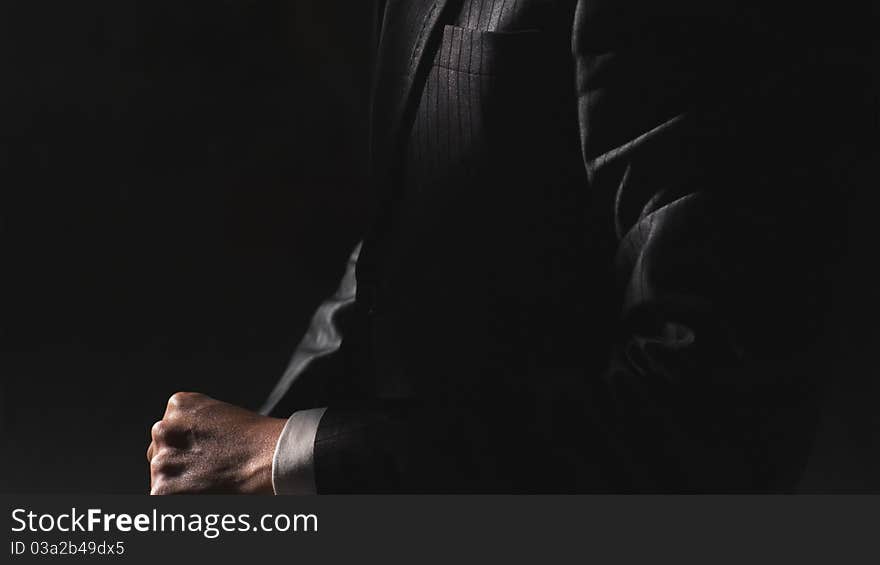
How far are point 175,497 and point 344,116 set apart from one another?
0.59m

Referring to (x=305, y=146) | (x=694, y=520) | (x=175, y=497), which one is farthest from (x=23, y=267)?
(x=694, y=520)

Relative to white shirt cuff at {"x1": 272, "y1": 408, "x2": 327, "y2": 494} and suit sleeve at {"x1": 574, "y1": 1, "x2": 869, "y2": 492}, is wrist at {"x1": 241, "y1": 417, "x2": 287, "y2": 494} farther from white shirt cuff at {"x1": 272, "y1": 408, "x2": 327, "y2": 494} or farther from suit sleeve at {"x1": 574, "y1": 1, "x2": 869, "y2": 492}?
suit sleeve at {"x1": 574, "y1": 1, "x2": 869, "y2": 492}

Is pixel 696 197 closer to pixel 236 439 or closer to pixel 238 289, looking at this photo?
pixel 236 439

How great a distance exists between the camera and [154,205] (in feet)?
3.65

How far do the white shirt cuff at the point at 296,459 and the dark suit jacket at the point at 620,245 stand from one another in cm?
1

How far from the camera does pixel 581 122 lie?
0.54m

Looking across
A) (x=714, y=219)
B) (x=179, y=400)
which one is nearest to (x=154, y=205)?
(x=179, y=400)

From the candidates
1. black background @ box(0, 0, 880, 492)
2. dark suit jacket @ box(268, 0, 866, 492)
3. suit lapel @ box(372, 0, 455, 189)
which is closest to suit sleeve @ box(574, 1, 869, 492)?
dark suit jacket @ box(268, 0, 866, 492)

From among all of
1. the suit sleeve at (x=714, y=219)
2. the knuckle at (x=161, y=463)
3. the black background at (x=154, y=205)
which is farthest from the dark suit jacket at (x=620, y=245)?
the black background at (x=154, y=205)

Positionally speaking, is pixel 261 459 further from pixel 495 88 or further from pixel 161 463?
pixel 495 88

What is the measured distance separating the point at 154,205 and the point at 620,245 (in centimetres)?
72

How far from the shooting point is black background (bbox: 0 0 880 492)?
1.07 m

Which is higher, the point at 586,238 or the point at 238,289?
the point at 586,238

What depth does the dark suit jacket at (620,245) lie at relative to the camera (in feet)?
1.66
